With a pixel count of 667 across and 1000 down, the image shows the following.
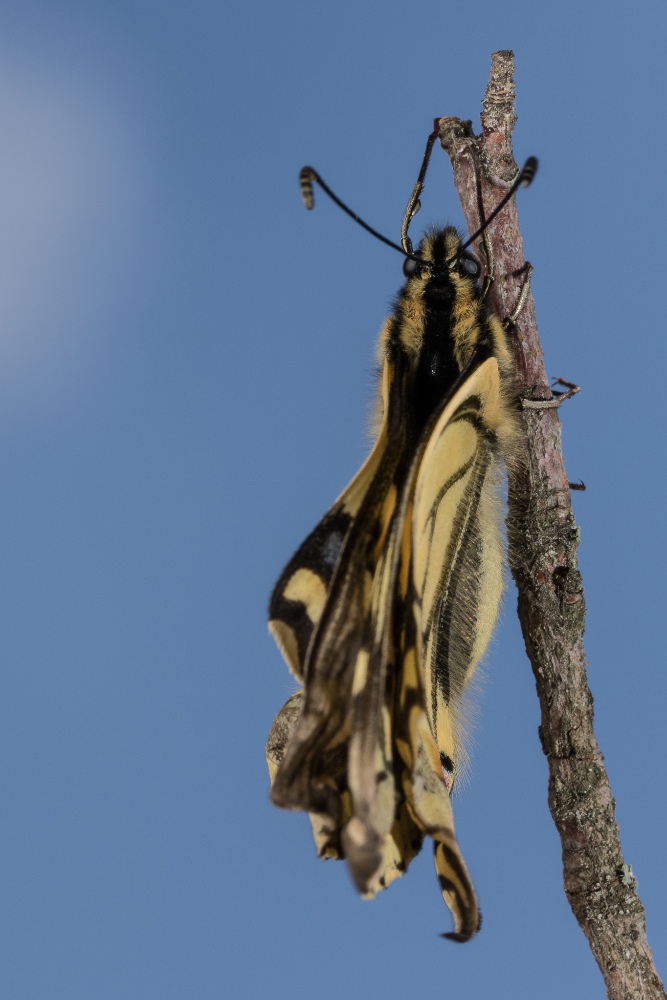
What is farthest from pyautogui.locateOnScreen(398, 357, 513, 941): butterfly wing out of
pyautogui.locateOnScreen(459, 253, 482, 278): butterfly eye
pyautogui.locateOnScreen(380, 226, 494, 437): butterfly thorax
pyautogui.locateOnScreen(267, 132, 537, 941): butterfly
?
pyautogui.locateOnScreen(459, 253, 482, 278): butterfly eye

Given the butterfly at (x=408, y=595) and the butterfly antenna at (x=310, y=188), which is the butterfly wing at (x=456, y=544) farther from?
the butterfly antenna at (x=310, y=188)

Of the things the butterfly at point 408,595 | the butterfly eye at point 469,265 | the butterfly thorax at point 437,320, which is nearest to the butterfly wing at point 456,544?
the butterfly at point 408,595

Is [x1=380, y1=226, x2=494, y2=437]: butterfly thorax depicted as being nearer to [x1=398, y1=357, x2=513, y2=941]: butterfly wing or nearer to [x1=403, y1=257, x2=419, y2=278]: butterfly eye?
[x1=403, y1=257, x2=419, y2=278]: butterfly eye

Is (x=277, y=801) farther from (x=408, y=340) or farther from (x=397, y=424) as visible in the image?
(x=408, y=340)

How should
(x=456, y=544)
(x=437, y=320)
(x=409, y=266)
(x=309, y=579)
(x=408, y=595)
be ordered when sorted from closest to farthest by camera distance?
(x=408, y=595) → (x=309, y=579) → (x=456, y=544) → (x=437, y=320) → (x=409, y=266)

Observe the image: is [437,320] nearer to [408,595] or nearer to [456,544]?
[456,544]

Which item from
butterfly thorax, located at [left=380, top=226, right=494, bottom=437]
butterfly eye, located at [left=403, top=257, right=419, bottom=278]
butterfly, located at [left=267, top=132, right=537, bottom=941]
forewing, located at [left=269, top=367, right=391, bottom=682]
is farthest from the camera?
butterfly eye, located at [left=403, top=257, right=419, bottom=278]

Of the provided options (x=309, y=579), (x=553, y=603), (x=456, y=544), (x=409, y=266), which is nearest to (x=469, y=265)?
(x=409, y=266)
